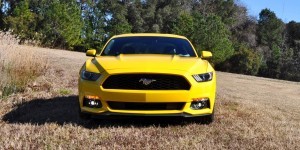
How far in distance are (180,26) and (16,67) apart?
158ft

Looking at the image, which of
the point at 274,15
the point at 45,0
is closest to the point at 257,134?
the point at 45,0

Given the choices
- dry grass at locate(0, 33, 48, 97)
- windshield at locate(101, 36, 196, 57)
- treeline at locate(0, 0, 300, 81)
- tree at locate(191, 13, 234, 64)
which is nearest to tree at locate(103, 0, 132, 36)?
treeline at locate(0, 0, 300, 81)

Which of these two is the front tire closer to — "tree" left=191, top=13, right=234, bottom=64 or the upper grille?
the upper grille

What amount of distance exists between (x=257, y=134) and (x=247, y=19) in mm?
79689

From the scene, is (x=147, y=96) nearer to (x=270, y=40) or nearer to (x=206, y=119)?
(x=206, y=119)

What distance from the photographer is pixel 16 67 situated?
10.6 meters

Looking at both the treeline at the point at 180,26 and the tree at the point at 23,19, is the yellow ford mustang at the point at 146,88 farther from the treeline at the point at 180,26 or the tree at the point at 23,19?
the tree at the point at 23,19

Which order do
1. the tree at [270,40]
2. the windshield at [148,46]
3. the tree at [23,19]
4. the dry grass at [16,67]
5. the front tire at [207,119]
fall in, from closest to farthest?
the front tire at [207,119] < the windshield at [148,46] < the dry grass at [16,67] < the tree at [23,19] < the tree at [270,40]

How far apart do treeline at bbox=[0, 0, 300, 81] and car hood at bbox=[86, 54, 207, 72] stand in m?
30.8

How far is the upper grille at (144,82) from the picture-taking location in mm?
5898

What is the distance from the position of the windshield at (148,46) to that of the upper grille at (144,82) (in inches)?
53.3

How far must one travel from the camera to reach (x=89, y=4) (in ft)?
223

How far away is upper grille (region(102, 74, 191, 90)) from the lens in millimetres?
5898

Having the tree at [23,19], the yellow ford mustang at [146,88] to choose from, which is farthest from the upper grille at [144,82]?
the tree at [23,19]
